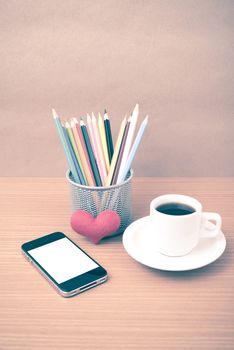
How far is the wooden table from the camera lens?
51cm

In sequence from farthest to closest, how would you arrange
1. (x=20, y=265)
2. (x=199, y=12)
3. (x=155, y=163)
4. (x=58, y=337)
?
(x=155, y=163) < (x=199, y=12) < (x=20, y=265) < (x=58, y=337)

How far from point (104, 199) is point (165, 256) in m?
0.13

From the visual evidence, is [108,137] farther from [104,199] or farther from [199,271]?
[199,271]

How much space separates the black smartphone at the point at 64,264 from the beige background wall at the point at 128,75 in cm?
27

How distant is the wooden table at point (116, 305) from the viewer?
51 centimetres

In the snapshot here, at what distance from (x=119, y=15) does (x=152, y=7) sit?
59mm

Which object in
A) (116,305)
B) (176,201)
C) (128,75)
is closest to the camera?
(116,305)

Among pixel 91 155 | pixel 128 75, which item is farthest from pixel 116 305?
pixel 128 75

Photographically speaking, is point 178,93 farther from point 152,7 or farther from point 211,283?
point 211,283

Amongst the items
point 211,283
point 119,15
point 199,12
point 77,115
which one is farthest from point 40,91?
point 211,283

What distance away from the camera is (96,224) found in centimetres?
67

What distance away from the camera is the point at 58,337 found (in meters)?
0.51

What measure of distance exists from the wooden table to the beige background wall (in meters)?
0.20

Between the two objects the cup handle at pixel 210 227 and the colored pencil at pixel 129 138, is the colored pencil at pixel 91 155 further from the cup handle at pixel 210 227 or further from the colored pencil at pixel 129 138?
the cup handle at pixel 210 227
